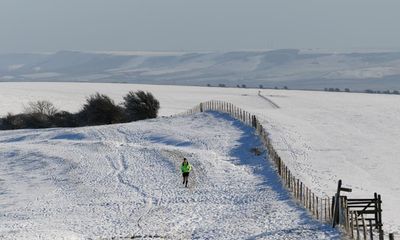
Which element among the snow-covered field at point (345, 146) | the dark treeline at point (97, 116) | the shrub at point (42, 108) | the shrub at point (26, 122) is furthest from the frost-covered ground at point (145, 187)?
the shrub at point (42, 108)

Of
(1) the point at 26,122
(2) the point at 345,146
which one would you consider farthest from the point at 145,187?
(1) the point at 26,122

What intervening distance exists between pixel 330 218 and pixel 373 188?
17300 millimetres

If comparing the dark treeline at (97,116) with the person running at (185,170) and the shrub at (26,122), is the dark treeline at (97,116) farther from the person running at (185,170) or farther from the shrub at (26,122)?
the person running at (185,170)

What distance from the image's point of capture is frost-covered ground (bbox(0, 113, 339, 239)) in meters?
31.0

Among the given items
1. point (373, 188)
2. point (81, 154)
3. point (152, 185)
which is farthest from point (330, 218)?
point (81, 154)

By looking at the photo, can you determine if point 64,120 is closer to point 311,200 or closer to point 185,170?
point 185,170

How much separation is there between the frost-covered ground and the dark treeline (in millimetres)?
18348

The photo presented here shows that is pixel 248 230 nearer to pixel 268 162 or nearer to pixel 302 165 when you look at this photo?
pixel 268 162

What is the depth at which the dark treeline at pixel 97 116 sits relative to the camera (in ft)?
290

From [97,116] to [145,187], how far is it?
155 feet

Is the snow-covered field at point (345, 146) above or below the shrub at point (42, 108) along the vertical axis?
below

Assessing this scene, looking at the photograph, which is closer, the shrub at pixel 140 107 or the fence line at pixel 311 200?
the fence line at pixel 311 200

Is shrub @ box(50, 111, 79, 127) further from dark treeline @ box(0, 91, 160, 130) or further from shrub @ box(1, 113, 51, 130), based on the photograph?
shrub @ box(1, 113, 51, 130)

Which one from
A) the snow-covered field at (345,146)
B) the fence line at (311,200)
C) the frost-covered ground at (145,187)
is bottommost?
the snow-covered field at (345,146)
